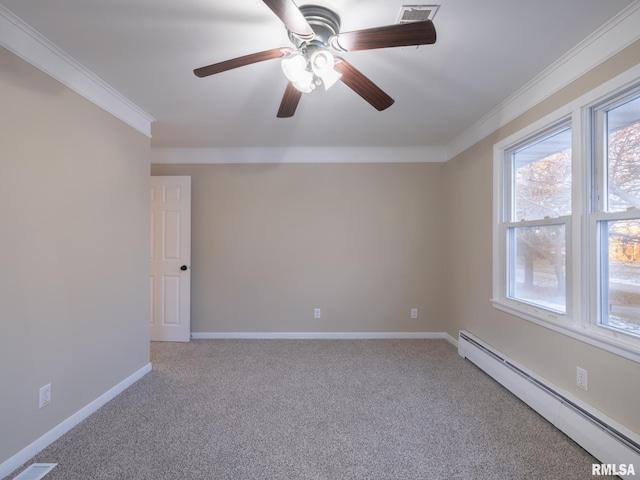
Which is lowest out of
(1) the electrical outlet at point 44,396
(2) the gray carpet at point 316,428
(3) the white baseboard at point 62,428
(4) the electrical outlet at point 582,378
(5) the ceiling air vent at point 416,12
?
(2) the gray carpet at point 316,428

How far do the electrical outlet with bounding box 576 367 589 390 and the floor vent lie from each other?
314cm

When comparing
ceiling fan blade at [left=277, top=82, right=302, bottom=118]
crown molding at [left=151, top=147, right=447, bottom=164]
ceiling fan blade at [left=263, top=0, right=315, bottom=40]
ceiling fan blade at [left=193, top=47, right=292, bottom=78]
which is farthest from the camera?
crown molding at [left=151, top=147, right=447, bottom=164]

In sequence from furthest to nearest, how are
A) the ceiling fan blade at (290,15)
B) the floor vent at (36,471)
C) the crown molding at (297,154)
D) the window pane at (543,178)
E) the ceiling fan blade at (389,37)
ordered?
the crown molding at (297,154)
the window pane at (543,178)
the floor vent at (36,471)
the ceiling fan blade at (389,37)
the ceiling fan blade at (290,15)

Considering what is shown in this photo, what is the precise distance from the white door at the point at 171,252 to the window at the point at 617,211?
381cm

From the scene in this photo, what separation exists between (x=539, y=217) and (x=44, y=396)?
363cm

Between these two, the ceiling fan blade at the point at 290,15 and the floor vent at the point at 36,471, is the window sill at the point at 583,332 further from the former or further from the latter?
the floor vent at the point at 36,471

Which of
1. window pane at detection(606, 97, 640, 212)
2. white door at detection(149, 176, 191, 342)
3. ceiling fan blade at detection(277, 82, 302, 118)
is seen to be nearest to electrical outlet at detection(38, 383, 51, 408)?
white door at detection(149, 176, 191, 342)

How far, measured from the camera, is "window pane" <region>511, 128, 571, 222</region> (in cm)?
213

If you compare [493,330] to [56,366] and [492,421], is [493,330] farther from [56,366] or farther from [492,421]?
[56,366]

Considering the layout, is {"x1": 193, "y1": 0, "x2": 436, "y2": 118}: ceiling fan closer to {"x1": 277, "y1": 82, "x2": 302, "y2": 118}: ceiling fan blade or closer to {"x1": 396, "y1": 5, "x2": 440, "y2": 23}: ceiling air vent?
{"x1": 277, "y1": 82, "x2": 302, "y2": 118}: ceiling fan blade

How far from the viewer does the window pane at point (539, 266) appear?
216cm

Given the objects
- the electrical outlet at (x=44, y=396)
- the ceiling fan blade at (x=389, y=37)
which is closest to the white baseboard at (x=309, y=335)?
the electrical outlet at (x=44, y=396)

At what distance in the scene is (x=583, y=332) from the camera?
1.86 metres

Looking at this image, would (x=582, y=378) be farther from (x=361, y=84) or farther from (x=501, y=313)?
(x=361, y=84)
